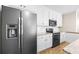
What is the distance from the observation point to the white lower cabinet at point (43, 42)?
1.88 m

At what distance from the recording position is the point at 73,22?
4.87 ft

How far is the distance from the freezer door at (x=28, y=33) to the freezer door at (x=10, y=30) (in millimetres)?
131

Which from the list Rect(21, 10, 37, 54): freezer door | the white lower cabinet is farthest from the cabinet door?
Rect(21, 10, 37, 54): freezer door

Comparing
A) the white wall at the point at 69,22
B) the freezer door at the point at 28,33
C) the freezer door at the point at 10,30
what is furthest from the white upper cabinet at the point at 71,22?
the freezer door at the point at 10,30

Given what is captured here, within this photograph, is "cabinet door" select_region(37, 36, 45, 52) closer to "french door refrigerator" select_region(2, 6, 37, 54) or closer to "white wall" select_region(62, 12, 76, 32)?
"french door refrigerator" select_region(2, 6, 37, 54)

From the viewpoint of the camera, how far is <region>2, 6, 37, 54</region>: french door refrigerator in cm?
117

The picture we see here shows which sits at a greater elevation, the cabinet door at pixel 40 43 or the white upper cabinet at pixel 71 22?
the white upper cabinet at pixel 71 22

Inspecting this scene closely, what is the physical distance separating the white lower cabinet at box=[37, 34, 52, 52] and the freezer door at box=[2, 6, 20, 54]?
0.63 meters

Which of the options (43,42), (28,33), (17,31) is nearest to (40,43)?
(43,42)

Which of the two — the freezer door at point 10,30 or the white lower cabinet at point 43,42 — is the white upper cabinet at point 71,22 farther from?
the freezer door at point 10,30

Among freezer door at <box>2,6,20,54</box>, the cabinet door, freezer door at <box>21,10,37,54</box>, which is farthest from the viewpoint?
the cabinet door
